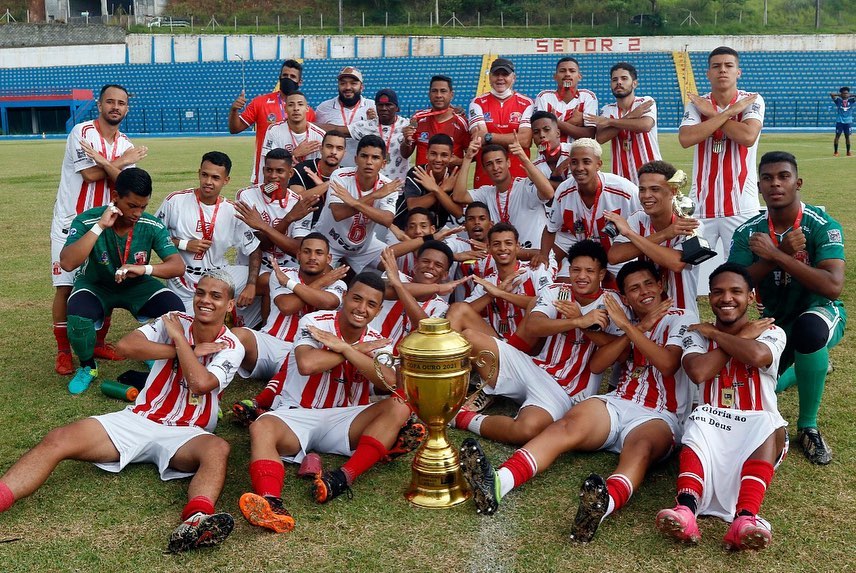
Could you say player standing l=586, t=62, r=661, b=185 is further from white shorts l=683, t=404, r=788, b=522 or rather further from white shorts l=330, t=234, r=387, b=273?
white shorts l=683, t=404, r=788, b=522

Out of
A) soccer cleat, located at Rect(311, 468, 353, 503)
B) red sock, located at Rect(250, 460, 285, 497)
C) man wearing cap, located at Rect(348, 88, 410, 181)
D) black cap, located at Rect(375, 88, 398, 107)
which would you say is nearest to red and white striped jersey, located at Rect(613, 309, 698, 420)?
soccer cleat, located at Rect(311, 468, 353, 503)

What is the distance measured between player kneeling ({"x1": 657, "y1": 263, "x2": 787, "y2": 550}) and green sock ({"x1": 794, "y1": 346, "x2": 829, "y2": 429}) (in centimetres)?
51

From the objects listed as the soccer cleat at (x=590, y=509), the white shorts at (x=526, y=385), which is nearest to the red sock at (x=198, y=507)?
the soccer cleat at (x=590, y=509)

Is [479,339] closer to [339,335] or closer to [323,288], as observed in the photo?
[339,335]

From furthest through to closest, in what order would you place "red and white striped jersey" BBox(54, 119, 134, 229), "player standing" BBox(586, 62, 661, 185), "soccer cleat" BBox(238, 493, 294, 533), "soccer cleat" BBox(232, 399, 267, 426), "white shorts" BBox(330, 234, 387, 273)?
"player standing" BBox(586, 62, 661, 185)
"white shorts" BBox(330, 234, 387, 273)
"red and white striped jersey" BBox(54, 119, 134, 229)
"soccer cleat" BBox(232, 399, 267, 426)
"soccer cleat" BBox(238, 493, 294, 533)

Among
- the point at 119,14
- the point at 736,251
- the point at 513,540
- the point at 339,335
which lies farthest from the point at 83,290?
the point at 119,14

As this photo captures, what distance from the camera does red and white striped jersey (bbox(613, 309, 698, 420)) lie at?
4.32m

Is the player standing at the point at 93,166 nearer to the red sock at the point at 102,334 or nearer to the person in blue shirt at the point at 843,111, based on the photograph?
the red sock at the point at 102,334

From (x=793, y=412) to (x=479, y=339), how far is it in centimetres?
190

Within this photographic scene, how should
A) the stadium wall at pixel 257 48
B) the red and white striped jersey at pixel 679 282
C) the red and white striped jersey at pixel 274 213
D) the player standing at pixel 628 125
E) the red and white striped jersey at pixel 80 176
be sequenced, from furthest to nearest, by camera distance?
the stadium wall at pixel 257 48, the player standing at pixel 628 125, the red and white striped jersey at pixel 274 213, the red and white striped jersey at pixel 80 176, the red and white striped jersey at pixel 679 282

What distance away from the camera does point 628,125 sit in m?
7.12

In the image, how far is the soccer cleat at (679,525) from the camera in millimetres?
3359

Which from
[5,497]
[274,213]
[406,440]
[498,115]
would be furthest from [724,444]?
[498,115]

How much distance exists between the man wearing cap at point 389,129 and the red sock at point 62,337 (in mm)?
3229
